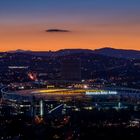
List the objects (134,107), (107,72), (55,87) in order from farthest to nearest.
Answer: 1. (107,72)
2. (55,87)
3. (134,107)

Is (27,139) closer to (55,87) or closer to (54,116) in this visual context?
(54,116)

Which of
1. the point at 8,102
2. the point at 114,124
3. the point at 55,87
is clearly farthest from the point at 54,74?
the point at 114,124

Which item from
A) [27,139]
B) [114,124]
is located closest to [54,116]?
[114,124]

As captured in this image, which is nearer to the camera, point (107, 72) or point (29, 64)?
point (107, 72)

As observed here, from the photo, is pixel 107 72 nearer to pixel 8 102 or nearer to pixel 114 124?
pixel 8 102

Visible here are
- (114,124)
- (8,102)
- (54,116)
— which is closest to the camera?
(114,124)

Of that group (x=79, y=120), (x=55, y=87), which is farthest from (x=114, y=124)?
(x=55, y=87)

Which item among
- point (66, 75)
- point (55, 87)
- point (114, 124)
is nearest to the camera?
point (114, 124)

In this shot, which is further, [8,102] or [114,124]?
[8,102]

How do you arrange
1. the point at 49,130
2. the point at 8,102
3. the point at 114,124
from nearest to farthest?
the point at 49,130 < the point at 114,124 < the point at 8,102
